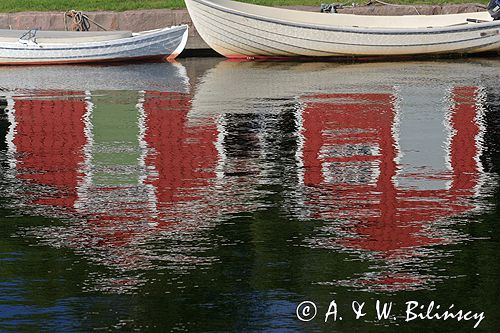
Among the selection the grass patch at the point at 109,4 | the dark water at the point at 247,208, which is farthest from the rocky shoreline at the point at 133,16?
the dark water at the point at 247,208

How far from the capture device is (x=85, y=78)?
23609 millimetres

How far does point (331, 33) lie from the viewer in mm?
26891

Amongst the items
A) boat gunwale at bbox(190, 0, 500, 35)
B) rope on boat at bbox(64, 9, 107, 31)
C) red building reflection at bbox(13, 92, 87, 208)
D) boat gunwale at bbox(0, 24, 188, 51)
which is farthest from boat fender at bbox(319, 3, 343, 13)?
red building reflection at bbox(13, 92, 87, 208)

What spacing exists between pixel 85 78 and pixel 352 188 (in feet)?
40.2

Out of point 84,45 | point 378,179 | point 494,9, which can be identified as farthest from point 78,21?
point 378,179

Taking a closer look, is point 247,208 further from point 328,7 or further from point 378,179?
point 328,7

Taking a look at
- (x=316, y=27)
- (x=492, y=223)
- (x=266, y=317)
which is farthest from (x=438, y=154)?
(x=316, y=27)

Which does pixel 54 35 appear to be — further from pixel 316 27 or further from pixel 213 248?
pixel 213 248

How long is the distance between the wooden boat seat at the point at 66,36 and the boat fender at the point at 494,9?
8.00 m

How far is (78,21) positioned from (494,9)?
938 centimetres

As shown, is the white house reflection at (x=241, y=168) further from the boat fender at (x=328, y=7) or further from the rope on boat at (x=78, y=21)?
the rope on boat at (x=78, y=21)

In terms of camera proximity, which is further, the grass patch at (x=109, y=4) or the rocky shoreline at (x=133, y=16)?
the grass patch at (x=109, y=4)

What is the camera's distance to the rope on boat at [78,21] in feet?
92.2

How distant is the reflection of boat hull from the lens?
26.9 metres
